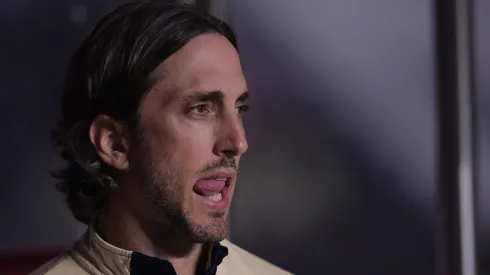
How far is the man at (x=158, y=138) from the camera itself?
0.97 m

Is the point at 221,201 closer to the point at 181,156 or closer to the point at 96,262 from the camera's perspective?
the point at 181,156

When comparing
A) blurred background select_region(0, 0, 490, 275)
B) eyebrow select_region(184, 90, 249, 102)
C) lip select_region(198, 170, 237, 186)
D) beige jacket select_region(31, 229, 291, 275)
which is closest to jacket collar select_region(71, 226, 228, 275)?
beige jacket select_region(31, 229, 291, 275)

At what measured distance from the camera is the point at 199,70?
99cm

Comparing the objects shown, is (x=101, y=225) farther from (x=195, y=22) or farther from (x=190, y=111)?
(x=195, y=22)

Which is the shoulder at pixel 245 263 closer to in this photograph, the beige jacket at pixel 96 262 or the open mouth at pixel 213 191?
the beige jacket at pixel 96 262

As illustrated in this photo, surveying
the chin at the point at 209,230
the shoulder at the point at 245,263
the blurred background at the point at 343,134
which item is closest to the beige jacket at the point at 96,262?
the shoulder at the point at 245,263

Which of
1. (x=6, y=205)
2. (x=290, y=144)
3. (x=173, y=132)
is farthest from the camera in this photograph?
(x=290, y=144)

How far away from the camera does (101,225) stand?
3.44 feet

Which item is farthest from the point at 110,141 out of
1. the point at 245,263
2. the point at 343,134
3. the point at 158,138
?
the point at 343,134

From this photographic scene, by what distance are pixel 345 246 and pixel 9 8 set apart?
41.2 inches

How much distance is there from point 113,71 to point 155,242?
0.88 feet

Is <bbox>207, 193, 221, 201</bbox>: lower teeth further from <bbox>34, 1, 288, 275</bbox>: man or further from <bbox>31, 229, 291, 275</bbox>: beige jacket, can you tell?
<bbox>31, 229, 291, 275</bbox>: beige jacket

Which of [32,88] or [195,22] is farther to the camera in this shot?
[32,88]

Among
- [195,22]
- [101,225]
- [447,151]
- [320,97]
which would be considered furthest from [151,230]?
[447,151]
